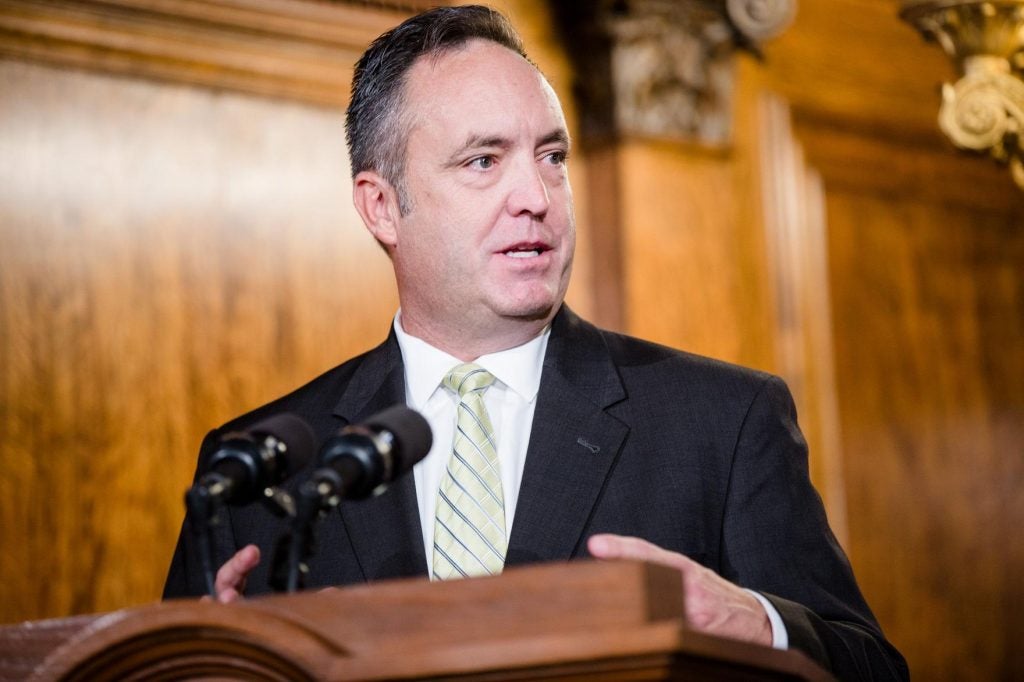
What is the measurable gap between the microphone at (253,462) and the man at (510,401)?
0.56 m

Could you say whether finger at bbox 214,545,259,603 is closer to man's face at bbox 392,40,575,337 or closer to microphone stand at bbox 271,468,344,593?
microphone stand at bbox 271,468,344,593

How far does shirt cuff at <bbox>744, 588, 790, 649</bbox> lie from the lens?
212cm

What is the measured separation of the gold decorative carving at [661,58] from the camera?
4801mm

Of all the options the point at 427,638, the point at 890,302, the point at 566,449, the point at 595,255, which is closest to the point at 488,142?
the point at 566,449

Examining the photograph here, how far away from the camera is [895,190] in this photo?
563 cm

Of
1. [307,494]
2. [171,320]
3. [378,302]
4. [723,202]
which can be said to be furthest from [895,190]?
[307,494]

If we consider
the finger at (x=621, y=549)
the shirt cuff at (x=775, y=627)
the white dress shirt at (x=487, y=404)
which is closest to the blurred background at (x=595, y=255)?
the white dress shirt at (x=487, y=404)

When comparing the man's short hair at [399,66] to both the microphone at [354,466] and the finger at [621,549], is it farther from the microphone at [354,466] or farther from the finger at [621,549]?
the finger at [621,549]

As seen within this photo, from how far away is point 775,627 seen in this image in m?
2.13

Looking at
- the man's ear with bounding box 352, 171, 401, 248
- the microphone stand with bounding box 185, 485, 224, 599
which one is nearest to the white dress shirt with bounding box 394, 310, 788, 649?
the man's ear with bounding box 352, 171, 401, 248

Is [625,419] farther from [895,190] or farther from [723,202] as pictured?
[895,190]

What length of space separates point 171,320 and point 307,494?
2.27 meters

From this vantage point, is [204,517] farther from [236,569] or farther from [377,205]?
[377,205]

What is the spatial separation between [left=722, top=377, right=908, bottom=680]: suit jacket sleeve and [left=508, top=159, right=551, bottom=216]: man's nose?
19.6 inches
